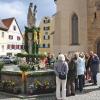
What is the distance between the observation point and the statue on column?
1741cm

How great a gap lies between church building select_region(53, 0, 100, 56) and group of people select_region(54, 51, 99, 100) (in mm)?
18193

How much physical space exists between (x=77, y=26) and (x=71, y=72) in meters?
22.1

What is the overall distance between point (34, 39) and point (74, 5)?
69.9ft

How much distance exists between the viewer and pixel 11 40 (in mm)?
73688

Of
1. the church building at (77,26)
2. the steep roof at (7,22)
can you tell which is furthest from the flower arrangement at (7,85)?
the steep roof at (7,22)

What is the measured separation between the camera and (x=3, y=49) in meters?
69.8

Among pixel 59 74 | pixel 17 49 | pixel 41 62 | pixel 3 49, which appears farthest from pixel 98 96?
pixel 17 49

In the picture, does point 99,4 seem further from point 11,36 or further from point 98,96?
point 11,36

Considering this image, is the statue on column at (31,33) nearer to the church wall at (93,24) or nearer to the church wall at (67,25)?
the church wall at (93,24)

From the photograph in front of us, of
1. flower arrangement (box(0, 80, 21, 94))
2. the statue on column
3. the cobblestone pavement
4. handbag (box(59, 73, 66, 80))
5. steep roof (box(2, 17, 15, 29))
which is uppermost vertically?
steep roof (box(2, 17, 15, 29))

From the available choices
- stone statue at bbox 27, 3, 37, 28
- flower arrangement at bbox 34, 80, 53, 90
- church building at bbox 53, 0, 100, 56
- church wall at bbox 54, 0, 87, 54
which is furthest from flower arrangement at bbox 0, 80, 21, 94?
church wall at bbox 54, 0, 87, 54

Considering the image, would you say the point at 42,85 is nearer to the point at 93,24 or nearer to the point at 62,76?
the point at 62,76

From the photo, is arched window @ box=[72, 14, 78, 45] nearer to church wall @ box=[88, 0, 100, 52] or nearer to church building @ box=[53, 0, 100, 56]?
church building @ box=[53, 0, 100, 56]

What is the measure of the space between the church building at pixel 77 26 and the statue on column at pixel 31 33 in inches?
762
